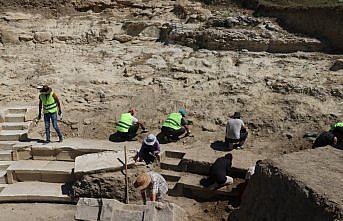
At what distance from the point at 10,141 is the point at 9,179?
1.43m

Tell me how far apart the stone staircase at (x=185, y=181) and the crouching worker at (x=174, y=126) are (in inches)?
24.3

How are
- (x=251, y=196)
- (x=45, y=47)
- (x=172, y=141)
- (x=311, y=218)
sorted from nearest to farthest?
(x=311, y=218) → (x=251, y=196) → (x=172, y=141) → (x=45, y=47)

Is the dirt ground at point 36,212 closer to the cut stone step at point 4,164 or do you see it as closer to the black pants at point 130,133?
the cut stone step at point 4,164

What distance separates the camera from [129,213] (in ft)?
22.7

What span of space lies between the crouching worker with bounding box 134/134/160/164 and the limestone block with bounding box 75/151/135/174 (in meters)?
0.21

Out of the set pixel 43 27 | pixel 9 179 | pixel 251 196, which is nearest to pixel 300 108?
pixel 251 196

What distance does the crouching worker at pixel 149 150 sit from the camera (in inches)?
A: 352

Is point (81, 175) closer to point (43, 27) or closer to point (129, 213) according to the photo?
point (129, 213)

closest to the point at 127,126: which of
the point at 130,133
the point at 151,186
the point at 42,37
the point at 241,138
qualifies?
the point at 130,133

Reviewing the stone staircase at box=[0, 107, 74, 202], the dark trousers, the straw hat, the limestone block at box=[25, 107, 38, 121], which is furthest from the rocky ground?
the straw hat

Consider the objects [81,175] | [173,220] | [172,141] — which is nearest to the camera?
[173,220]

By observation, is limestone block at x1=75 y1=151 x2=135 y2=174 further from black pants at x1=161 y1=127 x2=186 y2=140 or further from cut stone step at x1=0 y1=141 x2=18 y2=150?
cut stone step at x1=0 y1=141 x2=18 y2=150

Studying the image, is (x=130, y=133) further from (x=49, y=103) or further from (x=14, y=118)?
(x=14, y=118)

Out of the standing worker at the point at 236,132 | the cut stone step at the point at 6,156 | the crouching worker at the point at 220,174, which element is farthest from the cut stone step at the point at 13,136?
the standing worker at the point at 236,132
